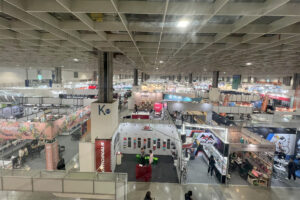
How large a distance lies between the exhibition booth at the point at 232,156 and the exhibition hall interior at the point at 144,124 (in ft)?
0.15

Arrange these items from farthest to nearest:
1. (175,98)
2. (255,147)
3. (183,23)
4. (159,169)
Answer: (175,98) < (159,169) < (255,147) < (183,23)

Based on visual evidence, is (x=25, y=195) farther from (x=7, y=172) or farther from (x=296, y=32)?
(x=296, y=32)

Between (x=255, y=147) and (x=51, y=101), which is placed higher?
(x=51, y=101)

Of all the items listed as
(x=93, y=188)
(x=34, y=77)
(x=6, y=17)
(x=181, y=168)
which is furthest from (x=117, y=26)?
(x=34, y=77)

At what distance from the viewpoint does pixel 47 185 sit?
12.7ft

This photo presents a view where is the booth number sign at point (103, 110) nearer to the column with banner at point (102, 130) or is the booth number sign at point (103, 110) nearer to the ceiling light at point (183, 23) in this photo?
the column with banner at point (102, 130)

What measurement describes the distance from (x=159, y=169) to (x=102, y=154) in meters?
2.83

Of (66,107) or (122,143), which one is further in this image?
(66,107)

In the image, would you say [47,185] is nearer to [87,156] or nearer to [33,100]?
[87,156]

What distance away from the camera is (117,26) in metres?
3.38

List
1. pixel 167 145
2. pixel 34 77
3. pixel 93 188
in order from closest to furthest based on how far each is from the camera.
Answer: pixel 93 188 → pixel 167 145 → pixel 34 77

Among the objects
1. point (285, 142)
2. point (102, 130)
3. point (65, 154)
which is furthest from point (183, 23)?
point (285, 142)

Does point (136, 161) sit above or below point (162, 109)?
below

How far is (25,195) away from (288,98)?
22.2 metres
